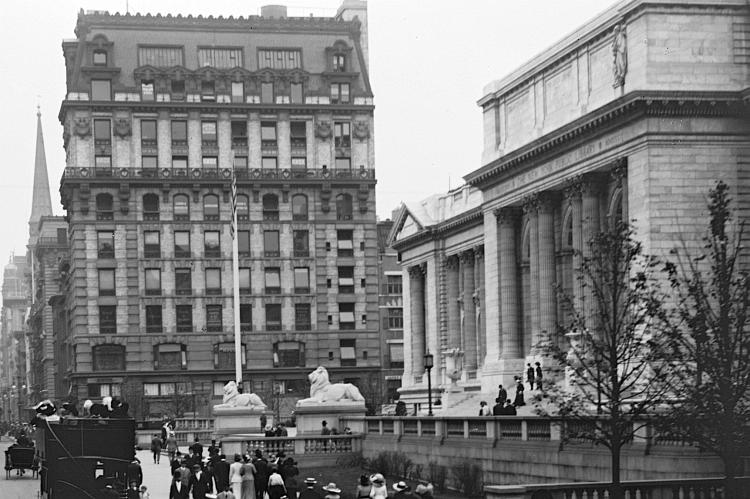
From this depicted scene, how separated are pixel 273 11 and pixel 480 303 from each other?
164 feet

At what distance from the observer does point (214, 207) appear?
428 ft

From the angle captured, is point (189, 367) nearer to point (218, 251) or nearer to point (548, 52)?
point (218, 251)

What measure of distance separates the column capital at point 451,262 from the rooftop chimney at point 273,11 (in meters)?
39.3

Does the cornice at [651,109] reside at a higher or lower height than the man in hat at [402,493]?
higher

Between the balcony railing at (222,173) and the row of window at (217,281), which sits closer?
the balcony railing at (222,173)

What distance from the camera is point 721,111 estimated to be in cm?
6341

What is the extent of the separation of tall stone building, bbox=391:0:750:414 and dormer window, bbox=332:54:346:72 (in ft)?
102

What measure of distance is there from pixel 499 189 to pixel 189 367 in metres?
49.3

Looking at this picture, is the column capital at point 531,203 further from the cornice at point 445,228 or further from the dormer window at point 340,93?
the dormer window at point 340,93

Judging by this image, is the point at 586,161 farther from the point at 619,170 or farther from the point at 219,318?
the point at 219,318

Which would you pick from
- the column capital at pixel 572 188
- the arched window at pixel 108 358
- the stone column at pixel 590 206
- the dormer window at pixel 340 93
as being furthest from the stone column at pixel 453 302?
the stone column at pixel 590 206

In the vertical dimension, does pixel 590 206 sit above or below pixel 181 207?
below

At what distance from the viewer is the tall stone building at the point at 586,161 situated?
207 feet

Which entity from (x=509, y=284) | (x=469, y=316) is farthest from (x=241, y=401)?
(x=469, y=316)
